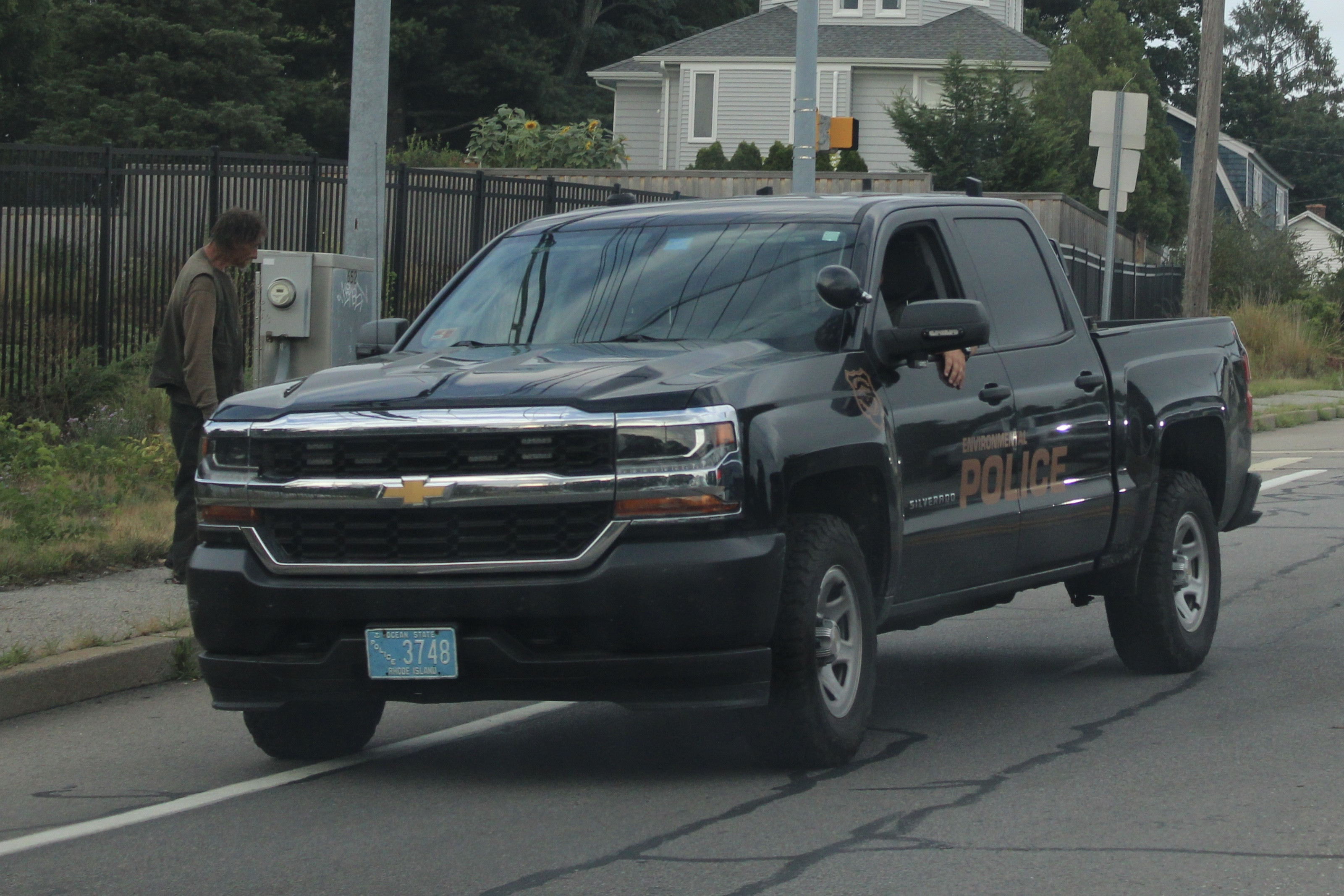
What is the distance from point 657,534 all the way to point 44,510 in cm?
585

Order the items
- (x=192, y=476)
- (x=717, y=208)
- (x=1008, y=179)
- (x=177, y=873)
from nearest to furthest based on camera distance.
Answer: (x=177, y=873), (x=717, y=208), (x=192, y=476), (x=1008, y=179)

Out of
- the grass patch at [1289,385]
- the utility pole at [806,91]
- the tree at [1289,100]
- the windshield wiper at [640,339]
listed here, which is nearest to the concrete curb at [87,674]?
the windshield wiper at [640,339]

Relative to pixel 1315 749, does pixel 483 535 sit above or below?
above

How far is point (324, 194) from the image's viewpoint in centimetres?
1736

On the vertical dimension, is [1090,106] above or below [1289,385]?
above

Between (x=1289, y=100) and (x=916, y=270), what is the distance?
320 feet

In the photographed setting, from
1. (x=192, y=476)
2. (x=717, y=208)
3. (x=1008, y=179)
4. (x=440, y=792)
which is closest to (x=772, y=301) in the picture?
(x=717, y=208)

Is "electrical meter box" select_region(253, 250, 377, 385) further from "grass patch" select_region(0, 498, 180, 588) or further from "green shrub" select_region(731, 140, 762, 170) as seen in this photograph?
"green shrub" select_region(731, 140, 762, 170)

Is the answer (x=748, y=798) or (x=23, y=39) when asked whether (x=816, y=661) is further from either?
(x=23, y=39)

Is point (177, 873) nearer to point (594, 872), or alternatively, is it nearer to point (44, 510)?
point (594, 872)

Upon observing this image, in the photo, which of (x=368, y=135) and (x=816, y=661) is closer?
(x=816, y=661)

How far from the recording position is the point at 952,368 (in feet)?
22.9

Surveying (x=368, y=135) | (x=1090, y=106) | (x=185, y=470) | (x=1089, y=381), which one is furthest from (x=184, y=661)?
(x=1090, y=106)

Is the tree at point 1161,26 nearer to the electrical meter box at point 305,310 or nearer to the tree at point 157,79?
the tree at point 157,79
